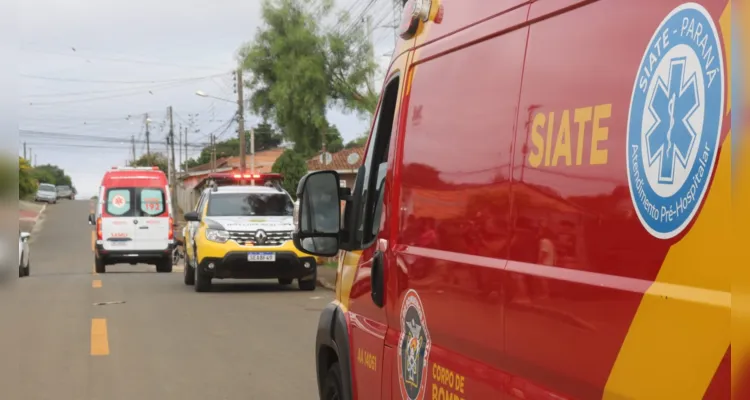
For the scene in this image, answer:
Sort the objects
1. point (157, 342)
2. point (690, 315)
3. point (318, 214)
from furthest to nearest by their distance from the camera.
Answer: point (157, 342) → point (318, 214) → point (690, 315)

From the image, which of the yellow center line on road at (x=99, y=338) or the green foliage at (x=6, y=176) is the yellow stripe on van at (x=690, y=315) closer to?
the green foliage at (x=6, y=176)

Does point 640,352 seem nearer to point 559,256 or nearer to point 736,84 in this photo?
point 559,256

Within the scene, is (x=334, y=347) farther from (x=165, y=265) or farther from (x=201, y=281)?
(x=165, y=265)

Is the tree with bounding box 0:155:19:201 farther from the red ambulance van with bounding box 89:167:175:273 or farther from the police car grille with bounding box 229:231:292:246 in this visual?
the red ambulance van with bounding box 89:167:175:273

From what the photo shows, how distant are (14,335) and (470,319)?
9.85 m

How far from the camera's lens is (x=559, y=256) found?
9.15ft

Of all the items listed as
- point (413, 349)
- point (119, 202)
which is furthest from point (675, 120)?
point (119, 202)

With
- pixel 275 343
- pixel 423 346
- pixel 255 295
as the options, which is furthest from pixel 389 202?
pixel 255 295

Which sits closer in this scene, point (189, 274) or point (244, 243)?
point (244, 243)

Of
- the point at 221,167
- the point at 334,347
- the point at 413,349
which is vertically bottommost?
the point at 221,167

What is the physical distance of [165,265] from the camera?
28531mm

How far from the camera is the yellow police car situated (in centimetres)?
1758

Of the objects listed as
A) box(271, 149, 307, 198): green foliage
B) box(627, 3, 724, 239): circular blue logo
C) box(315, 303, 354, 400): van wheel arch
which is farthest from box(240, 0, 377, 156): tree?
box(627, 3, 724, 239): circular blue logo

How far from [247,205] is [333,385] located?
13231mm
